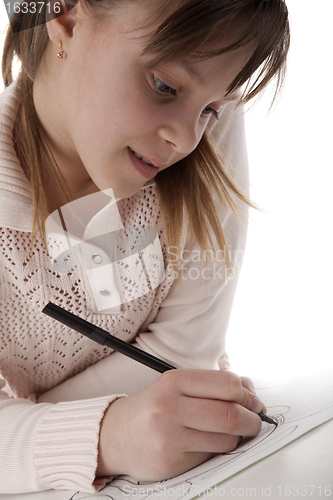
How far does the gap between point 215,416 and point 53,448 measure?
15 centimetres

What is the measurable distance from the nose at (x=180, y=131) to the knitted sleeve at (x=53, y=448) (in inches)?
10.2

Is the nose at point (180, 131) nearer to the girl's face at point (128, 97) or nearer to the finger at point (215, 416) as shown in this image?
the girl's face at point (128, 97)

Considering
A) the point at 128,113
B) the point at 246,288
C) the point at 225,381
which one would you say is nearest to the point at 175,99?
the point at 128,113

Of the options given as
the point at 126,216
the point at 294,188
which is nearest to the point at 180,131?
the point at 126,216

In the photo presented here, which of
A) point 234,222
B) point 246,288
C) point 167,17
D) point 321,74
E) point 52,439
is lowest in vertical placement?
point 52,439

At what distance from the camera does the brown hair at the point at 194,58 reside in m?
0.40

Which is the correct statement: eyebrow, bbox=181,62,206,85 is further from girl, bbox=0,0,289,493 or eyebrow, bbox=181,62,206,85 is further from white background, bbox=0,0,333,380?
white background, bbox=0,0,333,380

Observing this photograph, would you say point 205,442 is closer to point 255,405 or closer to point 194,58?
point 255,405

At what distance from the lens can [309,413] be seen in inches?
14.6

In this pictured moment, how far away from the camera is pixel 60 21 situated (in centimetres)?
47

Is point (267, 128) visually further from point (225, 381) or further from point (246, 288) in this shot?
point (225, 381)

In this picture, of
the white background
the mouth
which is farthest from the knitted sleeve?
the white background

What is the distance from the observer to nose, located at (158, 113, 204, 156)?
0.45 meters

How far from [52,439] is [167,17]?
39cm
